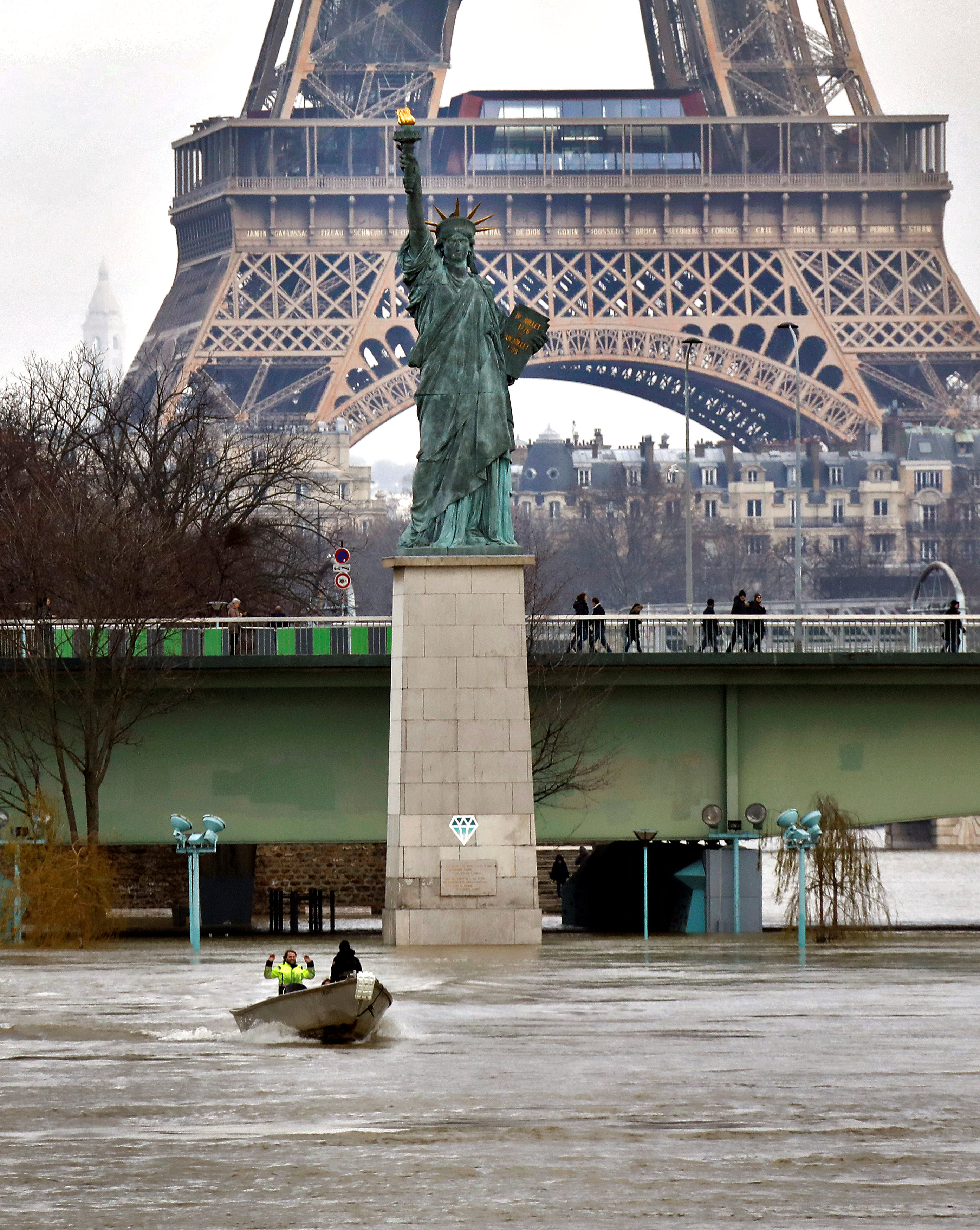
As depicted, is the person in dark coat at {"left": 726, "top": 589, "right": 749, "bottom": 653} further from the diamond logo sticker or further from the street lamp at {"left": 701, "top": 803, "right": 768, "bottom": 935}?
the diamond logo sticker

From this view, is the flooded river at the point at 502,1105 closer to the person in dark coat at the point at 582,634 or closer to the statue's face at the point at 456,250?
the statue's face at the point at 456,250

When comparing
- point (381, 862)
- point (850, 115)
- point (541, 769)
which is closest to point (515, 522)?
point (850, 115)

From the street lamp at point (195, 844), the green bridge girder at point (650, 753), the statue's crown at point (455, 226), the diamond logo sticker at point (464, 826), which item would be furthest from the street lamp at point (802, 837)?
the statue's crown at point (455, 226)

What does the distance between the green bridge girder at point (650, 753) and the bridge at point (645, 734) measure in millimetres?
25

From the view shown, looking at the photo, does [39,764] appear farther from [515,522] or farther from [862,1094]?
[515,522]

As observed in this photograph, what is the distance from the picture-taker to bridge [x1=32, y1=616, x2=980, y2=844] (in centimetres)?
3984

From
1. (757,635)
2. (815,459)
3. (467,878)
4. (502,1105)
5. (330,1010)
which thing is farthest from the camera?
(815,459)

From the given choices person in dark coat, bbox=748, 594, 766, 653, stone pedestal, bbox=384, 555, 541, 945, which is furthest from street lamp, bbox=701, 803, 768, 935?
stone pedestal, bbox=384, 555, 541, 945

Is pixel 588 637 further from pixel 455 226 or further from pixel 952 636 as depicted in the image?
pixel 455 226

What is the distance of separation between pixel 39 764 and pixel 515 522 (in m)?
111

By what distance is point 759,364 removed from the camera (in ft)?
385

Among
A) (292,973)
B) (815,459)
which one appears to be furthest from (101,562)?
(815,459)

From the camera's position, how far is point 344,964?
2412cm

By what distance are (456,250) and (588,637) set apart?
8.49 meters
